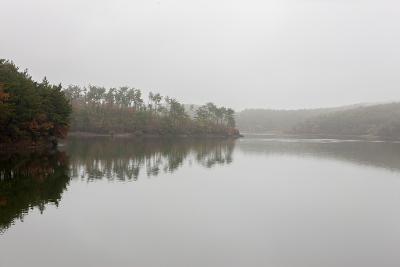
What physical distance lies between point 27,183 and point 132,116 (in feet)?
360

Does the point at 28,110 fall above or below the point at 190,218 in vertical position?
above

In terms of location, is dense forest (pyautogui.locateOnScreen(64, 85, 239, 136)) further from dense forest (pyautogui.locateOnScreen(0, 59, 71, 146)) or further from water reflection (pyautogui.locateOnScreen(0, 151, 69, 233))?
water reflection (pyautogui.locateOnScreen(0, 151, 69, 233))

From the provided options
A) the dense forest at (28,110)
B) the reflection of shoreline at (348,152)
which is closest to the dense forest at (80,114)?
the dense forest at (28,110)

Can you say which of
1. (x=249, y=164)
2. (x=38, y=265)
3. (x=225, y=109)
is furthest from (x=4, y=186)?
(x=225, y=109)

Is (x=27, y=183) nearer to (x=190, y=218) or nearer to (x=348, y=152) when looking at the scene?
(x=190, y=218)

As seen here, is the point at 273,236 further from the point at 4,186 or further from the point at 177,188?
the point at 4,186

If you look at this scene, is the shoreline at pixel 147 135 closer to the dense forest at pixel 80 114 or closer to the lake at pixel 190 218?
the dense forest at pixel 80 114

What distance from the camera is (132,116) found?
475ft

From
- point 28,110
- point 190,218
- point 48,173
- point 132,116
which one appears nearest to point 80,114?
point 132,116

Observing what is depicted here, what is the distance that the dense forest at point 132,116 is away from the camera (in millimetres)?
135875

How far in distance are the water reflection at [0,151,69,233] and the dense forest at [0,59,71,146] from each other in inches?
258

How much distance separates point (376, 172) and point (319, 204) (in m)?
25.1

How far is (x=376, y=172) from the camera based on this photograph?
5412 centimetres

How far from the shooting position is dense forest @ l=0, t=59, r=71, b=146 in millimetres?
57844
